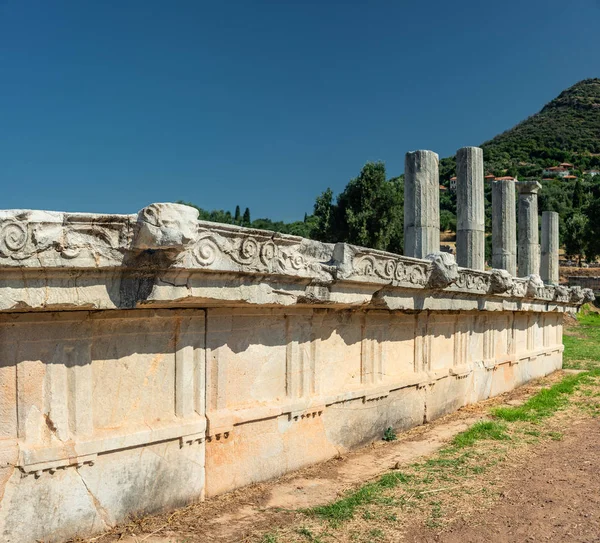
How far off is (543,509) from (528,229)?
1094 centimetres

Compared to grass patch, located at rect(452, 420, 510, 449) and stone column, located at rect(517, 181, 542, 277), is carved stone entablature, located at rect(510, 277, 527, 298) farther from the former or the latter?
stone column, located at rect(517, 181, 542, 277)

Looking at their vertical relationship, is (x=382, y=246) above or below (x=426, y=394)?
above

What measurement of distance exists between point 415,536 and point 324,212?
27.3m

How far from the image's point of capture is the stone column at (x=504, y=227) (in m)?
12.7

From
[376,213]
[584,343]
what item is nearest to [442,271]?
[584,343]

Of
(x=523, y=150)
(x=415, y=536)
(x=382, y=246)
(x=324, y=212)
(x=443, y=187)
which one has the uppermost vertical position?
(x=523, y=150)

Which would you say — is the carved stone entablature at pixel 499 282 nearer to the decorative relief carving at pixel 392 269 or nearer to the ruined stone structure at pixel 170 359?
the decorative relief carving at pixel 392 269

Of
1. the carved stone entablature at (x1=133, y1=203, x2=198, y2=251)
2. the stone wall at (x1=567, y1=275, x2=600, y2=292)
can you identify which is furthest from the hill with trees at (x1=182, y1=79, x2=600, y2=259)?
the carved stone entablature at (x1=133, y1=203, x2=198, y2=251)

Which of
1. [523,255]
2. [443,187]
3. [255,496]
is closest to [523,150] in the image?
[443,187]

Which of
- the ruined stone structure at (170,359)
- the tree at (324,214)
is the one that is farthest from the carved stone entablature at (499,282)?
the tree at (324,214)

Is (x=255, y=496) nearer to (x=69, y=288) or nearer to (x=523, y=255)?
(x=69, y=288)

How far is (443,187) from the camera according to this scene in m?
54.3

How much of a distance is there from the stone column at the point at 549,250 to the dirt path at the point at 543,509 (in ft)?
43.5

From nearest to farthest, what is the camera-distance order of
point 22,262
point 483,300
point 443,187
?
1. point 22,262
2. point 483,300
3. point 443,187
